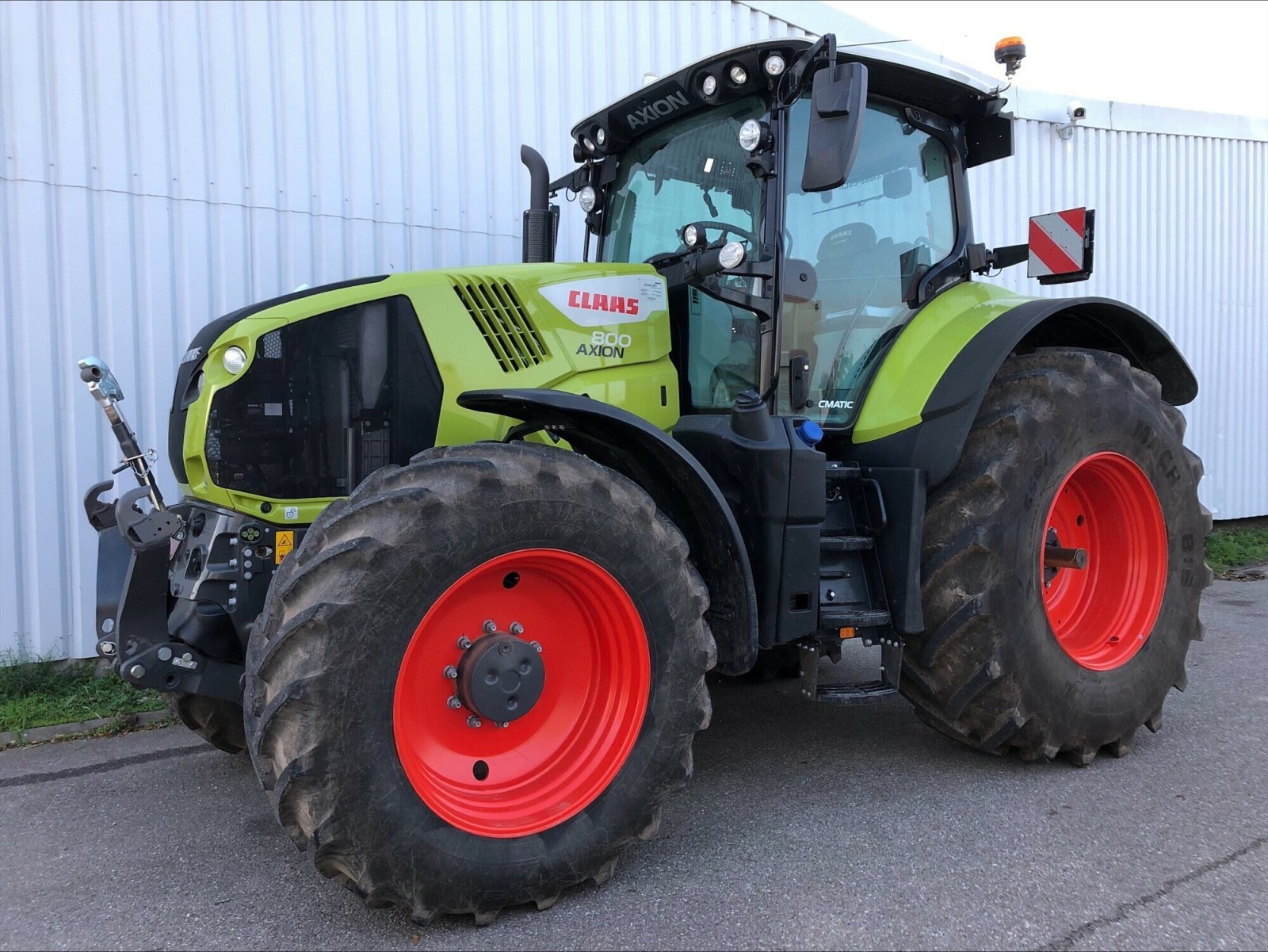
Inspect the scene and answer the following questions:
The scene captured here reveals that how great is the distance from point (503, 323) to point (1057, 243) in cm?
241

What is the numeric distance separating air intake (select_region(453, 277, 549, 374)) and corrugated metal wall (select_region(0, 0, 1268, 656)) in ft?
8.20

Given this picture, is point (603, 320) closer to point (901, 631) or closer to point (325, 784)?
point (901, 631)

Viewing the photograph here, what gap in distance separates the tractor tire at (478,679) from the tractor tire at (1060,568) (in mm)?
1049

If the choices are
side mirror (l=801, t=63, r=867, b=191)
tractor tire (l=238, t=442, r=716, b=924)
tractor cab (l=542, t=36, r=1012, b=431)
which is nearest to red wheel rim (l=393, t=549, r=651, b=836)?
tractor tire (l=238, t=442, r=716, b=924)

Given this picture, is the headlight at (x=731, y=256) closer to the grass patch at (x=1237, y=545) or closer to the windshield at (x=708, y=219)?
the windshield at (x=708, y=219)

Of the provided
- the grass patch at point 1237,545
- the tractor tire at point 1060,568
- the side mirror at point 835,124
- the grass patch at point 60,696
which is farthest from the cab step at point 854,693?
the grass patch at point 1237,545

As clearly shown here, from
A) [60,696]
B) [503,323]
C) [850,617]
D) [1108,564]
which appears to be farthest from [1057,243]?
[60,696]

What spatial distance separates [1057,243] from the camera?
3.91 meters

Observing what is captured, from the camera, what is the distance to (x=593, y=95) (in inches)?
231

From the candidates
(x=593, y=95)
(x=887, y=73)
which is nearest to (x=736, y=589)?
(x=887, y=73)

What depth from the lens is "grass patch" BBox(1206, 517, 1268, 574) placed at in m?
8.00

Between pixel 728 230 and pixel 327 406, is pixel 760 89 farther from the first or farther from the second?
pixel 327 406

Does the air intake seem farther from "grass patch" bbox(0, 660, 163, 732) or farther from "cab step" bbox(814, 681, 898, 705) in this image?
"grass patch" bbox(0, 660, 163, 732)

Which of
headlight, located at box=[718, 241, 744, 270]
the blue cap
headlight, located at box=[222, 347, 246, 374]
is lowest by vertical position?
the blue cap
